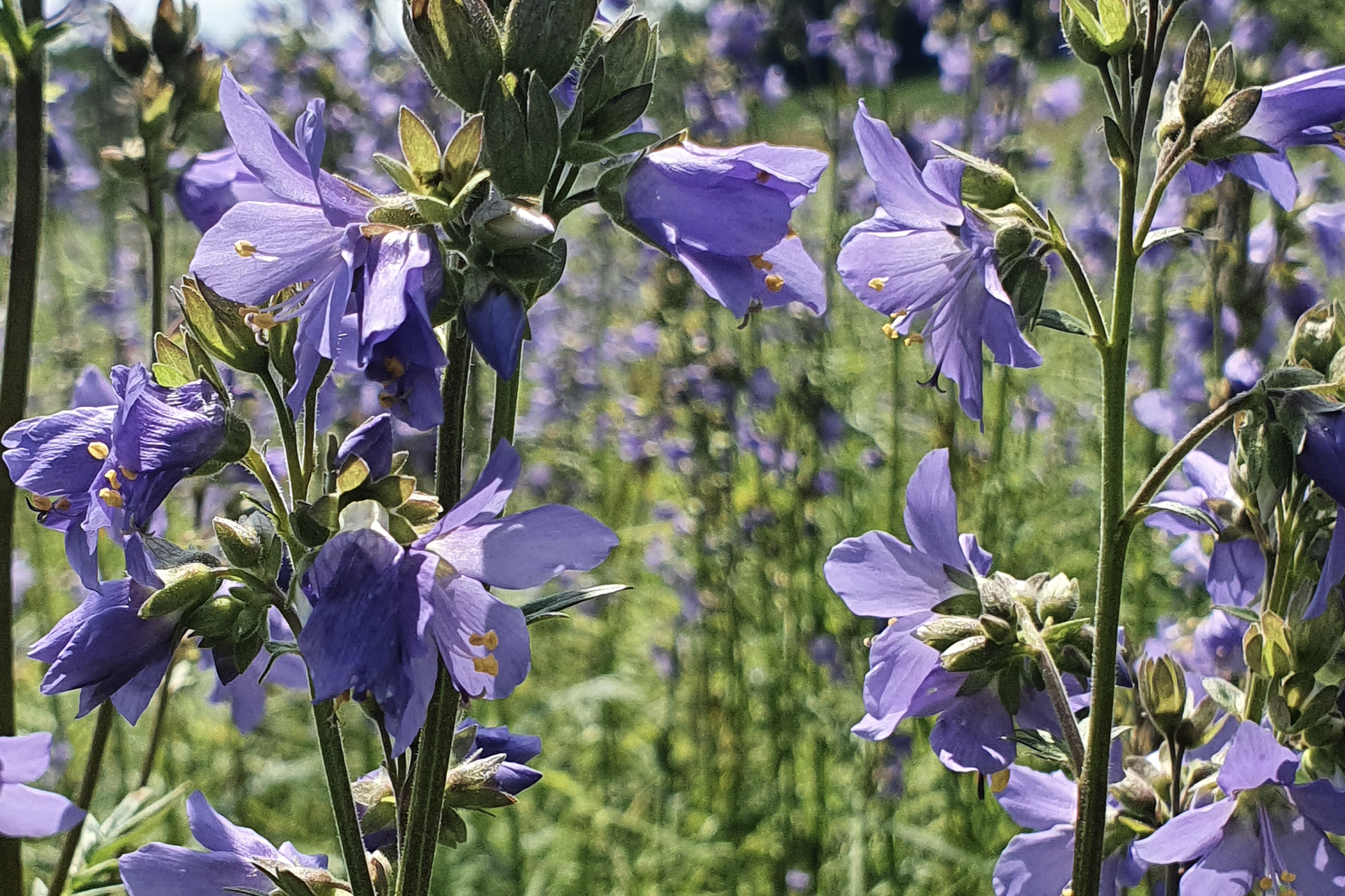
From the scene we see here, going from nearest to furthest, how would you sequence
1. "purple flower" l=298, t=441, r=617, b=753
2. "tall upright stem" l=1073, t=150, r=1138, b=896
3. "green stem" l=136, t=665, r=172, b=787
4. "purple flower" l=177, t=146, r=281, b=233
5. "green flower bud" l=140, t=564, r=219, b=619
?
"purple flower" l=298, t=441, r=617, b=753, "green flower bud" l=140, t=564, r=219, b=619, "tall upright stem" l=1073, t=150, r=1138, b=896, "purple flower" l=177, t=146, r=281, b=233, "green stem" l=136, t=665, r=172, b=787

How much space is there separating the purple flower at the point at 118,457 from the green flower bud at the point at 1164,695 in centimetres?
114

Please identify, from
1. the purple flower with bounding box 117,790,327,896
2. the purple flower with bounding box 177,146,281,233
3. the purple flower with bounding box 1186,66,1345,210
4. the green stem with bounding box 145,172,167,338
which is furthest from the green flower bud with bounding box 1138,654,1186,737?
the green stem with bounding box 145,172,167,338

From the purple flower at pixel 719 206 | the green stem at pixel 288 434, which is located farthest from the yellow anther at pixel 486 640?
the purple flower at pixel 719 206

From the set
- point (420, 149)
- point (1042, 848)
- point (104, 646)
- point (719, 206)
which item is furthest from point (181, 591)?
point (1042, 848)

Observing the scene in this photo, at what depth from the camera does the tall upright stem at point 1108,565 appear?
49.8 inches

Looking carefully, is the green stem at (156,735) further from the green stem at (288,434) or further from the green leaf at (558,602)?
the green leaf at (558,602)

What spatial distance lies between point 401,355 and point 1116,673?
36.0 inches

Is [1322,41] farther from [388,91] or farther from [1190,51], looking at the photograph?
[1190,51]

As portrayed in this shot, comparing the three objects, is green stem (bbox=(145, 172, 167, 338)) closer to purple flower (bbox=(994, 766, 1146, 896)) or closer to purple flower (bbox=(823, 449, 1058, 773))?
purple flower (bbox=(823, 449, 1058, 773))

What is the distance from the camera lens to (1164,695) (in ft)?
4.75

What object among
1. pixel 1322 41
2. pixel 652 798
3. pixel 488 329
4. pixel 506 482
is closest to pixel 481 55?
pixel 488 329

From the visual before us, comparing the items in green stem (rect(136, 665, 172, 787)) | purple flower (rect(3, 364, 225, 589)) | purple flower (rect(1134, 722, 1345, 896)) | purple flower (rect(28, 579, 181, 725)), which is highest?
purple flower (rect(3, 364, 225, 589))

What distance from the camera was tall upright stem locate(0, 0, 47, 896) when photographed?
5.60 feet

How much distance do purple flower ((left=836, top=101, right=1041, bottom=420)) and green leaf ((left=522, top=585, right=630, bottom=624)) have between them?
593 mm
